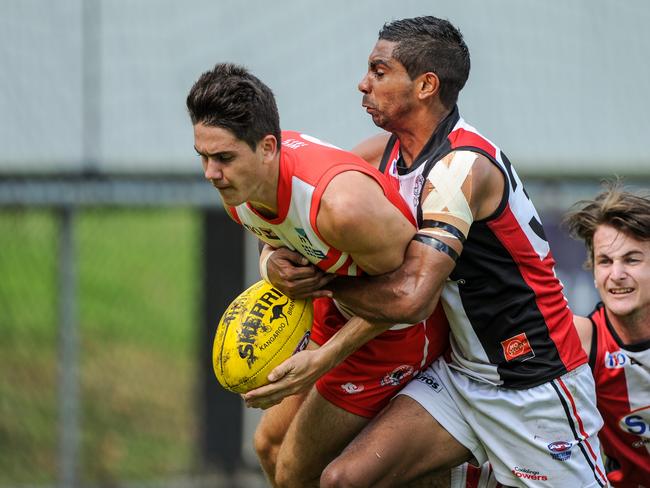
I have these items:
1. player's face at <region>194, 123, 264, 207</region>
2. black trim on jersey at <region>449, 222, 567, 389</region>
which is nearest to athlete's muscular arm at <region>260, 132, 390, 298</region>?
player's face at <region>194, 123, 264, 207</region>

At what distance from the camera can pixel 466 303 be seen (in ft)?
17.8

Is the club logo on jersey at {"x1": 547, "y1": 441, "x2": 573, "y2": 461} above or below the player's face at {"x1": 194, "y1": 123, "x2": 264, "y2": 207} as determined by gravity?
below

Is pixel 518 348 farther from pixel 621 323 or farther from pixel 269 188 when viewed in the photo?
pixel 269 188

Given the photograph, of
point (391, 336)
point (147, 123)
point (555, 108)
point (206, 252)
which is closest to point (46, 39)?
point (147, 123)

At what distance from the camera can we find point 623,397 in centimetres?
593

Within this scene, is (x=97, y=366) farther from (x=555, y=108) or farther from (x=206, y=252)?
(x=555, y=108)

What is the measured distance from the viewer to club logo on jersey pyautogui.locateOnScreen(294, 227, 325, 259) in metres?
5.14

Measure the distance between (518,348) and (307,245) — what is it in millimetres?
1131

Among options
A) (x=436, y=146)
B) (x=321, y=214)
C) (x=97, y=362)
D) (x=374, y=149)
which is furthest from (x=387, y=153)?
(x=97, y=362)

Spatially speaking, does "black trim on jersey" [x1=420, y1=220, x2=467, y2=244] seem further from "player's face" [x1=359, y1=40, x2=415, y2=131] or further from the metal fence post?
the metal fence post

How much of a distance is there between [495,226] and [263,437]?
5.84 feet

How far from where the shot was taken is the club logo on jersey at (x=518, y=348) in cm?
548

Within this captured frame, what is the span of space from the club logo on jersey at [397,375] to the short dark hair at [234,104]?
140 cm

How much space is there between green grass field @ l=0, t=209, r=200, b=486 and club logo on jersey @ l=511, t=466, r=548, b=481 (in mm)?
5545
